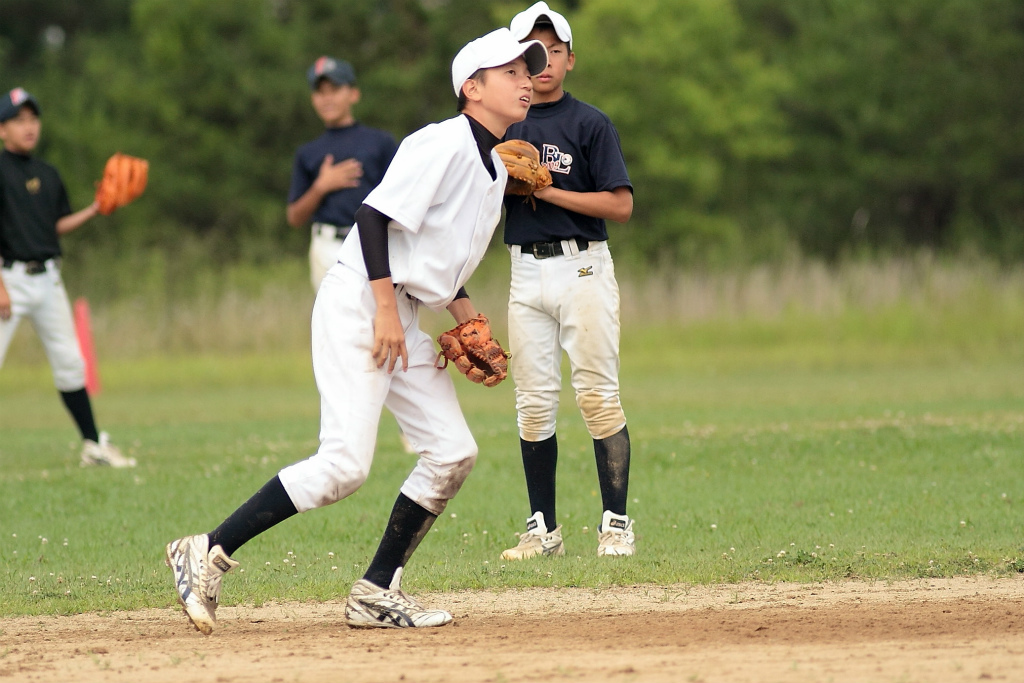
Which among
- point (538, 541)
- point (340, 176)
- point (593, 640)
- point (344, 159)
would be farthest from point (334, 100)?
point (593, 640)

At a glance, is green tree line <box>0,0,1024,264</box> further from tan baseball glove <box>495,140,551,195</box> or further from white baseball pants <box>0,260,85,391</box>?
tan baseball glove <box>495,140,551,195</box>

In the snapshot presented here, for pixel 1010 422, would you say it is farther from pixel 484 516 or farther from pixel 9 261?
pixel 9 261

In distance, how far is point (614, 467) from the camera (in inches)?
270

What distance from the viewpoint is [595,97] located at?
140 ft

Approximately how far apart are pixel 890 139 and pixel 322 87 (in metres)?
38.5

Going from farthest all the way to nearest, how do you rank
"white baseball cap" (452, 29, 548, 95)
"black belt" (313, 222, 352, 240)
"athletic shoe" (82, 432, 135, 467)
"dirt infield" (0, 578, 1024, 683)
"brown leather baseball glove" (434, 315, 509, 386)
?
1. "athletic shoe" (82, 432, 135, 467)
2. "black belt" (313, 222, 352, 240)
3. "brown leather baseball glove" (434, 315, 509, 386)
4. "white baseball cap" (452, 29, 548, 95)
5. "dirt infield" (0, 578, 1024, 683)

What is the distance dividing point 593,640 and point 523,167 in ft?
7.65

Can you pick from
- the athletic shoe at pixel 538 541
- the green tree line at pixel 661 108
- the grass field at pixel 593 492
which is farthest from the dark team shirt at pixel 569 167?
the green tree line at pixel 661 108

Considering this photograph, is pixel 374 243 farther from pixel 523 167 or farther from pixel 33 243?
pixel 33 243

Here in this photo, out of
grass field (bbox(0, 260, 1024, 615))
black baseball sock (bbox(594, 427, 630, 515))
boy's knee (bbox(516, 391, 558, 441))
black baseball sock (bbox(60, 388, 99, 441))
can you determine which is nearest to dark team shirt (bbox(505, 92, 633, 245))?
boy's knee (bbox(516, 391, 558, 441))

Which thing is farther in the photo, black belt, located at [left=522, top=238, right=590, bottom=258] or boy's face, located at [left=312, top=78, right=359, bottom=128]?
boy's face, located at [left=312, top=78, right=359, bottom=128]

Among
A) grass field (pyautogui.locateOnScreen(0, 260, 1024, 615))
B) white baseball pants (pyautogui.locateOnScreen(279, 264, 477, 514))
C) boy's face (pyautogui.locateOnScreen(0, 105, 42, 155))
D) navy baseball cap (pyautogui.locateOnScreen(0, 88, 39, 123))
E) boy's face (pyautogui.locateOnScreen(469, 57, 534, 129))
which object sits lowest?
grass field (pyautogui.locateOnScreen(0, 260, 1024, 615))

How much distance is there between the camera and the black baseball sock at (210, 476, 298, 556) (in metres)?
5.16

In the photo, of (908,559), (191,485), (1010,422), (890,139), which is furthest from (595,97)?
(908,559)
